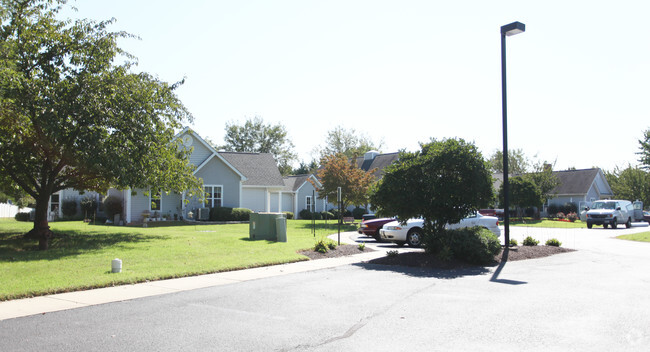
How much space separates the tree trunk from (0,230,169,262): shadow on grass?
0.22 m

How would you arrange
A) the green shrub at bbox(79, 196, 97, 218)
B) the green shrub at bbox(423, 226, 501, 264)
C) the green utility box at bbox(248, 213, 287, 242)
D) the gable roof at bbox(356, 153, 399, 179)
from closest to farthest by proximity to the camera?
the green shrub at bbox(423, 226, 501, 264), the green utility box at bbox(248, 213, 287, 242), the green shrub at bbox(79, 196, 97, 218), the gable roof at bbox(356, 153, 399, 179)

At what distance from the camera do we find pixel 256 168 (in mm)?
37438

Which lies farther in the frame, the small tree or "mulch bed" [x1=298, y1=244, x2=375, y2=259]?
the small tree

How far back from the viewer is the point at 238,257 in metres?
13.0

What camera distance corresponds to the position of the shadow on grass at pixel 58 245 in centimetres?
1283

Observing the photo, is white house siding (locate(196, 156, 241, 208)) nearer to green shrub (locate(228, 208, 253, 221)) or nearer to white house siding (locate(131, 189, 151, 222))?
green shrub (locate(228, 208, 253, 221))

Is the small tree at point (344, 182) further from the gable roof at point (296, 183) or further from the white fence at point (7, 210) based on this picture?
the white fence at point (7, 210)

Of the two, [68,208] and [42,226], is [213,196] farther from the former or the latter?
[42,226]

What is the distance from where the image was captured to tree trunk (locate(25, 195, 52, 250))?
14641 mm

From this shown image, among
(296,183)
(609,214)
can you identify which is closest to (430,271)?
(609,214)

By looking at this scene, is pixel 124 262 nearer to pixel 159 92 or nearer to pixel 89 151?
pixel 89 151

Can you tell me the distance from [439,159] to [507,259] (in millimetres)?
3435

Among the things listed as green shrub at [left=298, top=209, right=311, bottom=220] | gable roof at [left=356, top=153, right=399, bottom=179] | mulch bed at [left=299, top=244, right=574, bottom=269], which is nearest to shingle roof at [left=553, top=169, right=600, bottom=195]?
gable roof at [left=356, top=153, right=399, bottom=179]

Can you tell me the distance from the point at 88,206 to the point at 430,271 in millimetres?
28568
